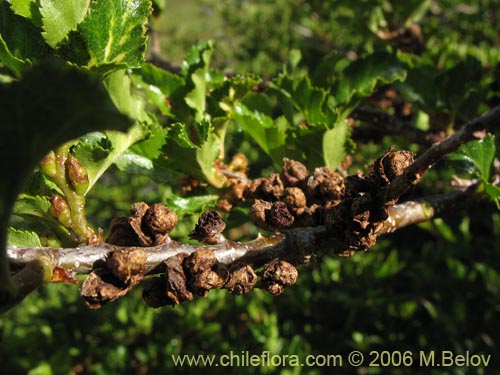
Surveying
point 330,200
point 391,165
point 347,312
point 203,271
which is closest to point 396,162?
point 391,165

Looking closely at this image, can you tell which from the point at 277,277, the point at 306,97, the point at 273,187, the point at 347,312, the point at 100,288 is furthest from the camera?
the point at 347,312

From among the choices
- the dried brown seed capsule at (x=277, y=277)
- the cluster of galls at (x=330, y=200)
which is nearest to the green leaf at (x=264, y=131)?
the cluster of galls at (x=330, y=200)

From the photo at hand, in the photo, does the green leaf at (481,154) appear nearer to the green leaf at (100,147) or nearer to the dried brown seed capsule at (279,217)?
the dried brown seed capsule at (279,217)

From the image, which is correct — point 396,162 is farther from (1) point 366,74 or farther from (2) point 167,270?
(1) point 366,74

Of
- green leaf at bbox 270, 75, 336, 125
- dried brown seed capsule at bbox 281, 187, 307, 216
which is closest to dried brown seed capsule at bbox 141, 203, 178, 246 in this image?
dried brown seed capsule at bbox 281, 187, 307, 216

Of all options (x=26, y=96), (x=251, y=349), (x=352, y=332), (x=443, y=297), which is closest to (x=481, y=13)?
(x=443, y=297)

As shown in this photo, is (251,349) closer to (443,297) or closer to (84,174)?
(443,297)

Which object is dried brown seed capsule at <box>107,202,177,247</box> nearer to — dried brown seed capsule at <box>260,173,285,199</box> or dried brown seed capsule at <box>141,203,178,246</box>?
dried brown seed capsule at <box>141,203,178,246</box>
